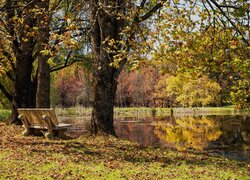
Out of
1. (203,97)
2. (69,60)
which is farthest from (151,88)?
(69,60)

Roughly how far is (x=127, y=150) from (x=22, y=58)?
28.9 ft

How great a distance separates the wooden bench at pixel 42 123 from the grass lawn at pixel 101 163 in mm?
806

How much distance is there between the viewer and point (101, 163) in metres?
7.09

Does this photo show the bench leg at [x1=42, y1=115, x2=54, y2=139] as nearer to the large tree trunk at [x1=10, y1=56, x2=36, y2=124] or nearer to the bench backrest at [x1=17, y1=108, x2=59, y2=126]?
the bench backrest at [x1=17, y1=108, x2=59, y2=126]

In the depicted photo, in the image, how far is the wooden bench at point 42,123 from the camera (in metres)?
10.2

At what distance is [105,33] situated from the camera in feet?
35.0

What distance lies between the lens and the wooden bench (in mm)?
10195

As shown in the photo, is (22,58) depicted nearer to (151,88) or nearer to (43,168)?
(43,168)

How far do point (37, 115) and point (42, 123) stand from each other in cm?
32

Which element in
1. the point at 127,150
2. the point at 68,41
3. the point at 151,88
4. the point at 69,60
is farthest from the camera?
the point at 151,88

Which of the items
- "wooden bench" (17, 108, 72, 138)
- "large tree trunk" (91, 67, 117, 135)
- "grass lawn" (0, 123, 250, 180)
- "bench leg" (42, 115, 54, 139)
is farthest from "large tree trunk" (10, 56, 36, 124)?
"large tree trunk" (91, 67, 117, 135)

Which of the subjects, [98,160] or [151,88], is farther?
[151,88]

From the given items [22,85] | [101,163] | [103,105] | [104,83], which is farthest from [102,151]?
[22,85]

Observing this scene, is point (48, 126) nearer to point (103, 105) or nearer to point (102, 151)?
point (103, 105)
